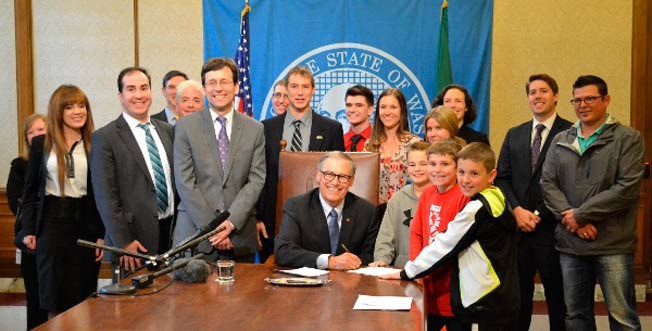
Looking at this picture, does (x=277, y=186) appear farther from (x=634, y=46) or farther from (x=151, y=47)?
(x=634, y=46)

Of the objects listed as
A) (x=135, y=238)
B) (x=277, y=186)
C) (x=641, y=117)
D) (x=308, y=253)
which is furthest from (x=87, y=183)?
(x=641, y=117)

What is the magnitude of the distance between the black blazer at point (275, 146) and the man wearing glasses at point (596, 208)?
1333 millimetres

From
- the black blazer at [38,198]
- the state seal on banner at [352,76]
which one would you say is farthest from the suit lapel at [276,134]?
the state seal on banner at [352,76]

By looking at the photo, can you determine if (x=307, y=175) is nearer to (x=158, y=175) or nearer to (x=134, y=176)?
(x=158, y=175)

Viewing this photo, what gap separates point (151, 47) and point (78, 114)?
278 centimetres

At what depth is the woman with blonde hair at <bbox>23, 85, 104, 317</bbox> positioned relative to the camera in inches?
165

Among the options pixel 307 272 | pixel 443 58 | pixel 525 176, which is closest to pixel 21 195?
pixel 307 272

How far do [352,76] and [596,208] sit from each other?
278cm

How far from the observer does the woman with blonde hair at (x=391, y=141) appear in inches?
185

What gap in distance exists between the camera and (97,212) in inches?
169

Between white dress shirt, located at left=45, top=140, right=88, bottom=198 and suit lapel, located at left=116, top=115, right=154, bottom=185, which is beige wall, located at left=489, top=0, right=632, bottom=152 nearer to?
suit lapel, located at left=116, top=115, right=154, bottom=185

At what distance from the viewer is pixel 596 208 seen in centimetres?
437

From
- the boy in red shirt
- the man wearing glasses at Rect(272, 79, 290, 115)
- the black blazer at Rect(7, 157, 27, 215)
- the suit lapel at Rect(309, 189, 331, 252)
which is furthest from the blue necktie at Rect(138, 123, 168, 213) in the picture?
the man wearing glasses at Rect(272, 79, 290, 115)

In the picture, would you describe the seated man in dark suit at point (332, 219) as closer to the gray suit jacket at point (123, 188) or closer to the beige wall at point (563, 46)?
the gray suit jacket at point (123, 188)
